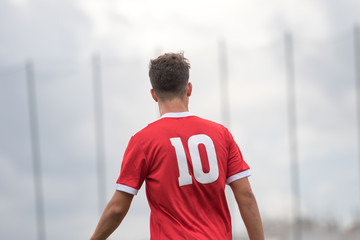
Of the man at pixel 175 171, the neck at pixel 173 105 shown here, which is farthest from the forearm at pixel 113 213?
the neck at pixel 173 105

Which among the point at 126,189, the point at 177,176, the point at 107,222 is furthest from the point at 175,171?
the point at 107,222

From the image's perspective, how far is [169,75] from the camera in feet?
7.02

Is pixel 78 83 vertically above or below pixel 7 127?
above

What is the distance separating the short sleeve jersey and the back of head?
3.5 inches

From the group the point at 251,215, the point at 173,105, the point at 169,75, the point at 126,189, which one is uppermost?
the point at 169,75

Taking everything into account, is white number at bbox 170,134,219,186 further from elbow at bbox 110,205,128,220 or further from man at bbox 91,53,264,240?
elbow at bbox 110,205,128,220

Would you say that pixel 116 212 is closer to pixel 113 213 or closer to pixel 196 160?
pixel 113 213

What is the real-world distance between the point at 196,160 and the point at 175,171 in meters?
0.09

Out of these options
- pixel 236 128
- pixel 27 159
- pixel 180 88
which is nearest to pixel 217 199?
pixel 180 88

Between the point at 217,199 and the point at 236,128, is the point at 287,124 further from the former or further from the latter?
the point at 217,199

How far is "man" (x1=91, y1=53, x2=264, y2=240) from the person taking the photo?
2109mm

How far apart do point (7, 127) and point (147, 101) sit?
262 cm

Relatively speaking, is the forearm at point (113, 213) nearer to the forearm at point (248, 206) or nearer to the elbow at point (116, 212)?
the elbow at point (116, 212)

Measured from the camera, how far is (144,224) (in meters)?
9.75
